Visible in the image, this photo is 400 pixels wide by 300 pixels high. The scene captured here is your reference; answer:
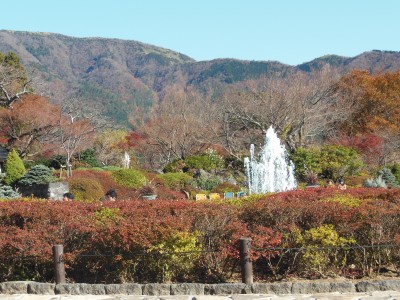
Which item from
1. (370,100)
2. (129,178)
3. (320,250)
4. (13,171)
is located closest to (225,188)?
(129,178)

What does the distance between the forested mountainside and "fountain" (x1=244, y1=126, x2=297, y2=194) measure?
66.8m

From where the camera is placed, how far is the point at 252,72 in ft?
419

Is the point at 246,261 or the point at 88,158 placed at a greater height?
the point at 88,158

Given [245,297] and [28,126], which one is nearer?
[245,297]

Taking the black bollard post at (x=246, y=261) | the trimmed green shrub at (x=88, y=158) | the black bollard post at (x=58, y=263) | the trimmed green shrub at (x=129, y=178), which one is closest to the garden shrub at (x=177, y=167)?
the trimmed green shrub at (x=129, y=178)

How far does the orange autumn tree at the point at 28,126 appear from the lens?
34.2 meters

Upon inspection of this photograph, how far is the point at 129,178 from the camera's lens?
26.7 meters

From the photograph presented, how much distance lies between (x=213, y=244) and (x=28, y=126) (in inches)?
1119

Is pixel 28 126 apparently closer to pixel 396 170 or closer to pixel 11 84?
pixel 11 84

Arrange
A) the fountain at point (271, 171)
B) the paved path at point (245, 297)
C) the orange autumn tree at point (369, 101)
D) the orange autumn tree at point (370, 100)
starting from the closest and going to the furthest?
the paved path at point (245, 297)
the fountain at point (271, 171)
the orange autumn tree at point (369, 101)
the orange autumn tree at point (370, 100)

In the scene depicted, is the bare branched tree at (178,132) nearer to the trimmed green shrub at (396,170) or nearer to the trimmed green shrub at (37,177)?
the trimmed green shrub at (396,170)

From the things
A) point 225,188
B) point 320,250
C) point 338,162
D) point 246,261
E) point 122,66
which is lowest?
point 246,261

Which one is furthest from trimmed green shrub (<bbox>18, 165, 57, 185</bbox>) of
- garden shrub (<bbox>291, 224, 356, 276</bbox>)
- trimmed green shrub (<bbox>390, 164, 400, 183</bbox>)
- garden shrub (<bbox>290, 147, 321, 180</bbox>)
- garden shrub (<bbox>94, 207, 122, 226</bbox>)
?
garden shrub (<bbox>291, 224, 356, 276</bbox>)

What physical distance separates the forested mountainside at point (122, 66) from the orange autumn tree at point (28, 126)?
60470mm
